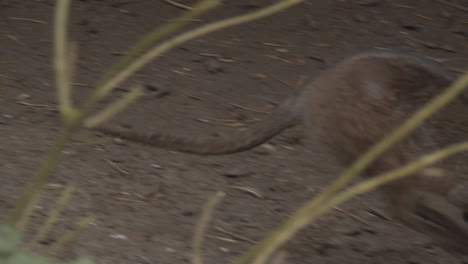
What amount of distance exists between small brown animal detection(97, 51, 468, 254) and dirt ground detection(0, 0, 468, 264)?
221mm

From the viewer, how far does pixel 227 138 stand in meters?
3.82

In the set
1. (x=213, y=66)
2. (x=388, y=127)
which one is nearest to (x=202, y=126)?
(x=213, y=66)

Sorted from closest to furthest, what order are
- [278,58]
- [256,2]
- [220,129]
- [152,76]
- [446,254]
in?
[446,254] < [220,129] < [152,76] < [278,58] < [256,2]

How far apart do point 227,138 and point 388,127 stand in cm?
81

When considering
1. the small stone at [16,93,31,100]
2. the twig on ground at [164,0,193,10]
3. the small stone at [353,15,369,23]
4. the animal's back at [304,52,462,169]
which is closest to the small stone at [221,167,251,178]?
Result: the animal's back at [304,52,462,169]

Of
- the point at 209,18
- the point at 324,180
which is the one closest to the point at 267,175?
the point at 324,180

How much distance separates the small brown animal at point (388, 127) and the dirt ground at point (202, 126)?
8.7 inches

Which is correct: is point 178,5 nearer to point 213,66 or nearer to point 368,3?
point 213,66

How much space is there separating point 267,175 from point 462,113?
1.32m

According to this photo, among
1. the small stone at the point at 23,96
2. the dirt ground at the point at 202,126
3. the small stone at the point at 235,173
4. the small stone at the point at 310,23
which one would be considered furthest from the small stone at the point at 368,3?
the small stone at the point at 23,96

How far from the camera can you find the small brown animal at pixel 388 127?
364 centimetres

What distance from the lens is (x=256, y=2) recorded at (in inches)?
244

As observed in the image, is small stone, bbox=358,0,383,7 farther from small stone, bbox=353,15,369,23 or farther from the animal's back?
the animal's back

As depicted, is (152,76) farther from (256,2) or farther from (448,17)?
(448,17)
